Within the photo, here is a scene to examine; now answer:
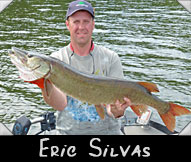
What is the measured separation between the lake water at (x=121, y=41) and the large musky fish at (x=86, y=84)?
115 inches

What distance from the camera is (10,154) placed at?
9.65 feet

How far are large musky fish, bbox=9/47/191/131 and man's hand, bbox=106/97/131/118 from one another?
0.04m

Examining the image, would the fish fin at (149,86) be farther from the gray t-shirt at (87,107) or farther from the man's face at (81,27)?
the man's face at (81,27)

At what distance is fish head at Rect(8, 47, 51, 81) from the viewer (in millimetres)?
2471

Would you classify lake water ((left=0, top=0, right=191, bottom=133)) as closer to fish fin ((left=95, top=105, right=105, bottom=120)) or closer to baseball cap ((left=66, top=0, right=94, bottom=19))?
fish fin ((left=95, top=105, right=105, bottom=120))

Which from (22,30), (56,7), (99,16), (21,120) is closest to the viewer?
(21,120)

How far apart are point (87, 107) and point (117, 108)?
32 centimetres

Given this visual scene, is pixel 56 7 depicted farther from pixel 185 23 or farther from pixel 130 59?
pixel 130 59

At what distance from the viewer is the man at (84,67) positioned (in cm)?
295

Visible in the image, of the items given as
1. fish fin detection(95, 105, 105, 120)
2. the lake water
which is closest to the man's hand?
fish fin detection(95, 105, 105, 120)

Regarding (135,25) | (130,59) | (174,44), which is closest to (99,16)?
(135,25)

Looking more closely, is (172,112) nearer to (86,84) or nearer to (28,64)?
(86,84)

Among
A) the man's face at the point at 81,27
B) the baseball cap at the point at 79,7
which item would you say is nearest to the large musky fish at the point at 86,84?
the man's face at the point at 81,27

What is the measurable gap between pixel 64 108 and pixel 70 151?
0.43m
